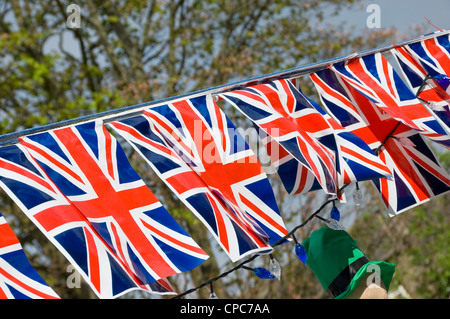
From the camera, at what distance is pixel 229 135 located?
12.5 feet

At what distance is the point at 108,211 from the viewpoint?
3322 millimetres

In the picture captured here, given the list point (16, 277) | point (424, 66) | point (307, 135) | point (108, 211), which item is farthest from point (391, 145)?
point (16, 277)

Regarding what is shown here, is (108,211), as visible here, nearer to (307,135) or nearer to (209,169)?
(209,169)

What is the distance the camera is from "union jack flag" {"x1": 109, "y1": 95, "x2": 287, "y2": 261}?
3465 mm

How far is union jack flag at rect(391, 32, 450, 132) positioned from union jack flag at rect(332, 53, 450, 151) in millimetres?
207

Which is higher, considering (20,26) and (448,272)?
(20,26)

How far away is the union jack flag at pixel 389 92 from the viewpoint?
4.24 meters

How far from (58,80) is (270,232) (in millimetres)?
9276

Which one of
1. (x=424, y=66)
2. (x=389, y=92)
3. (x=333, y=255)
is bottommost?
(x=333, y=255)

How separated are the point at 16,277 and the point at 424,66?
3.12m

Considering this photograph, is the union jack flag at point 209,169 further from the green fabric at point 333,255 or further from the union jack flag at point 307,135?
the green fabric at point 333,255
